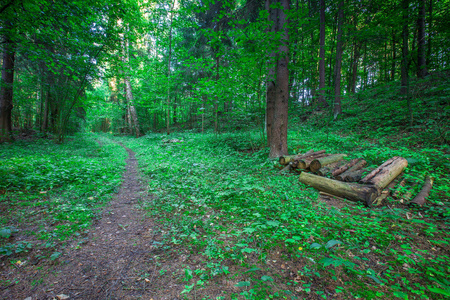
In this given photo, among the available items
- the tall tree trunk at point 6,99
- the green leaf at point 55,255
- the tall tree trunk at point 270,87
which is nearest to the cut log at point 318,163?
the tall tree trunk at point 270,87

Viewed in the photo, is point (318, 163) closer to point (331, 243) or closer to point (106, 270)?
point (331, 243)

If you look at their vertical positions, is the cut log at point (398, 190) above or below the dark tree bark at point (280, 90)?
below

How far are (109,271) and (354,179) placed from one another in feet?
17.4

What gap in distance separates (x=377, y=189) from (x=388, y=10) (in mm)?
10244

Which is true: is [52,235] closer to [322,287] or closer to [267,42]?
[322,287]

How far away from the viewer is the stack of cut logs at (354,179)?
375 cm

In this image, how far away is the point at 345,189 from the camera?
396cm

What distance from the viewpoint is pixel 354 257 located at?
2332mm

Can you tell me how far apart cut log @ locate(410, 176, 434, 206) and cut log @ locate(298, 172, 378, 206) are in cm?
71

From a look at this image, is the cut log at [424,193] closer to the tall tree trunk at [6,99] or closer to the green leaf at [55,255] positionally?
the green leaf at [55,255]

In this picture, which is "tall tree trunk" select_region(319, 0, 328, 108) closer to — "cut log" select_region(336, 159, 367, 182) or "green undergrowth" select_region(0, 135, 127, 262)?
"cut log" select_region(336, 159, 367, 182)

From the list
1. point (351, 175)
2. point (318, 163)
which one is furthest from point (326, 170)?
point (351, 175)

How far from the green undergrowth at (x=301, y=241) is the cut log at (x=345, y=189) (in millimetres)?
226

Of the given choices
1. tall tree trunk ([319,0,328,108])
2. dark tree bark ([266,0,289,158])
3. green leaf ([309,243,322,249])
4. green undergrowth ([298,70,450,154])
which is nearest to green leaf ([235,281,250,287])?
green leaf ([309,243,322,249])
